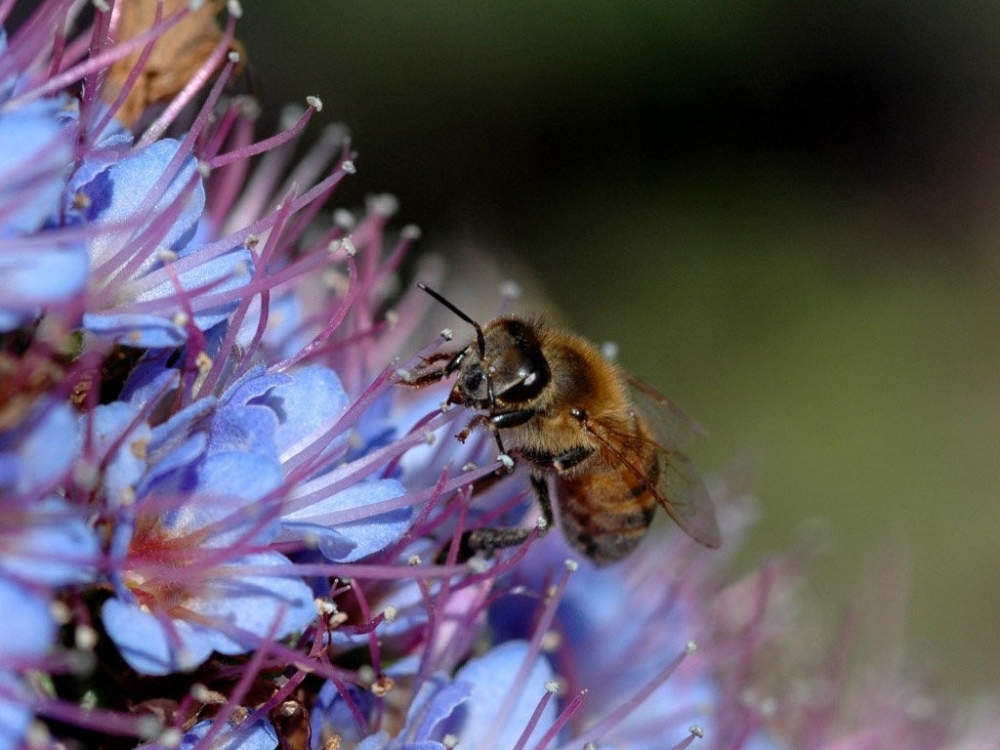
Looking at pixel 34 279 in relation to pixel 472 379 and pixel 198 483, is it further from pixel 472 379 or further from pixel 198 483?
pixel 472 379

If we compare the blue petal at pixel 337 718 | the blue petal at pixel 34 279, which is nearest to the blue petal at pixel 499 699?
the blue petal at pixel 337 718

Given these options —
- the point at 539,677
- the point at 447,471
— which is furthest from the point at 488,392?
the point at 539,677

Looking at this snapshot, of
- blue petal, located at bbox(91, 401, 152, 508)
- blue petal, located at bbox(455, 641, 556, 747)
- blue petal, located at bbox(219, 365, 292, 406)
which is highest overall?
blue petal, located at bbox(219, 365, 292, 406)

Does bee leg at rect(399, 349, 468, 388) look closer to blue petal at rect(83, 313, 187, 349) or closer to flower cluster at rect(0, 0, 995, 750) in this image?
flower cluster at rect(0, 0, 995, 750)

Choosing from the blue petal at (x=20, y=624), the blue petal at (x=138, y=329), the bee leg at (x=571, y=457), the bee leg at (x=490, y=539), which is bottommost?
the blue petal at (x=20, y=624)

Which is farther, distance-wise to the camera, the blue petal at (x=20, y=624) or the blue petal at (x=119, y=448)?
the blue petal at (x=119, y=448)

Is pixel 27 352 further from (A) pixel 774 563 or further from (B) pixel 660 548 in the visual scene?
(B) pixel 660 548

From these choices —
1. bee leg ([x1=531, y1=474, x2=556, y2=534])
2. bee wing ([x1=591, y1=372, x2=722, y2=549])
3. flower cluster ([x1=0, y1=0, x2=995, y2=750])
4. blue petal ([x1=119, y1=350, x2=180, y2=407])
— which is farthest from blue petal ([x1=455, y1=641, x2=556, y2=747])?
blue petal ([x1=119, y1=350, x2=180, y2=407])

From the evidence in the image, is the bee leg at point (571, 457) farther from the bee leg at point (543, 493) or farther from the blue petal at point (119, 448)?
the blue petal at point (119, 448)

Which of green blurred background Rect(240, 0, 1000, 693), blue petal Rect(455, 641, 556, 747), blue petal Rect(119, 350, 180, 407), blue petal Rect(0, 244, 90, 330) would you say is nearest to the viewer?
blue petal Rect(0, 244, 90, 330)
